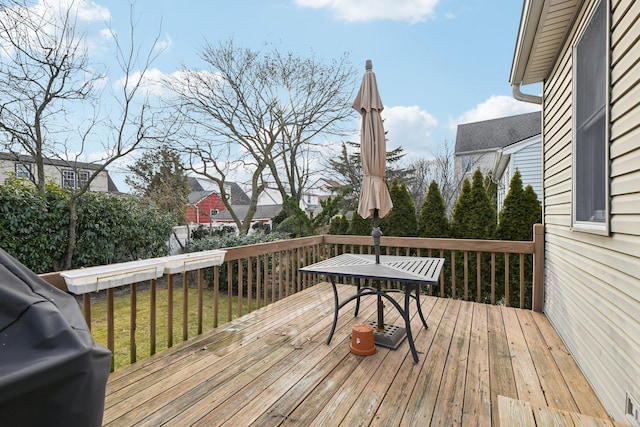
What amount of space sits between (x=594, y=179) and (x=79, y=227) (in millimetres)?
7794

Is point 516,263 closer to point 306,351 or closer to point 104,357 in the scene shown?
point 306,351

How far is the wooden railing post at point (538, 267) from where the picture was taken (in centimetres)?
386

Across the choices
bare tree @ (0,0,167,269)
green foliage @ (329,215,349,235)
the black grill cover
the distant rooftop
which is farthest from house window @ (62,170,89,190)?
the distant rooftop

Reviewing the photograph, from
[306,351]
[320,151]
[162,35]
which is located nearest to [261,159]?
[320,151]

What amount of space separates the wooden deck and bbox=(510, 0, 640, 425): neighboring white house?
0.30 metres

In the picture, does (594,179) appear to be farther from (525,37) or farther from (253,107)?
(253,107)

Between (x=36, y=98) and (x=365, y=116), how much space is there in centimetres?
609

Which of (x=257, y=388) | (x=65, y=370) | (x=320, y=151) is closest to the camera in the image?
(x=65, y=370)

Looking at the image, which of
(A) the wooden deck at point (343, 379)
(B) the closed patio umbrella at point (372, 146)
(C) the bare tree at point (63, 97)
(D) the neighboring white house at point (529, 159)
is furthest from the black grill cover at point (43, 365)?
(D) the neighboring white house at point (529, 159)

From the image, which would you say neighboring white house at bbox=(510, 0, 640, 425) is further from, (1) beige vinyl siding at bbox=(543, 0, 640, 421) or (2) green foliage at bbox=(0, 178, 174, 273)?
(2) green foliage at bbox=(0, 178, 174, 273)

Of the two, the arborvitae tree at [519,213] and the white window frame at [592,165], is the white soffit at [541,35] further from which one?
the arborvitae tree at [519,213]

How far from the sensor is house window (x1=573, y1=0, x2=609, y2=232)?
7.05ft


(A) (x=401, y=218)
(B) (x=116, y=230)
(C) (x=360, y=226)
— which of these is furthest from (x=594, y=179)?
(B) (x=116, y=230)

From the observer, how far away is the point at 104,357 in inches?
45.4
